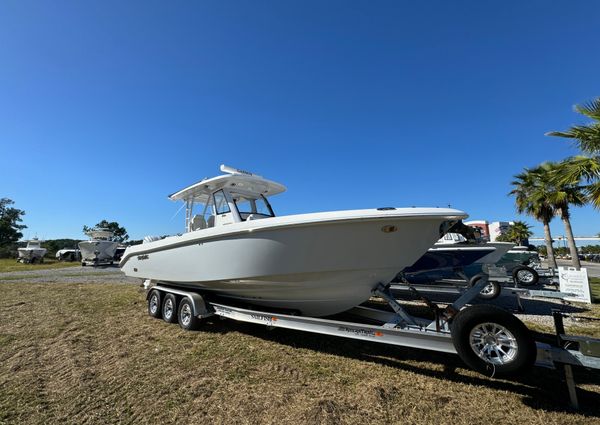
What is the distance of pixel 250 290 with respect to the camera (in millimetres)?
5035

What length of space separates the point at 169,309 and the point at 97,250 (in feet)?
77.2

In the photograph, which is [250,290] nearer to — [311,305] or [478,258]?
[311,305]

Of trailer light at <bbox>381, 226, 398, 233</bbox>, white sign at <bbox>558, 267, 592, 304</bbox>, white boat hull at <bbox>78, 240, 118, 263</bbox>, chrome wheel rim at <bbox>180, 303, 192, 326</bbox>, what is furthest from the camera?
white boat hull at <bbox>78, 240, 118, 263</bbox>

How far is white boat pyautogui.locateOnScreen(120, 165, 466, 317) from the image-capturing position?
12.3 ft

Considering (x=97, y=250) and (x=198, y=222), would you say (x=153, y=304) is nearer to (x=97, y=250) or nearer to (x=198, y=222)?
(x=198, y=222)

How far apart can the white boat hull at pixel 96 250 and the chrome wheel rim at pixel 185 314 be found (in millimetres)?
24019

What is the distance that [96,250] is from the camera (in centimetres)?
2514

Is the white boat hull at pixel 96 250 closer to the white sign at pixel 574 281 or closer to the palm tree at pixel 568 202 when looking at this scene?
the white sign at pixel 574 281

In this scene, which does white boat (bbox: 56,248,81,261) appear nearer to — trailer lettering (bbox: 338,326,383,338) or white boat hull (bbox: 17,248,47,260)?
white boat hull (bbox: 17,248,47,260)

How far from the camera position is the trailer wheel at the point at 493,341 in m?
2.81

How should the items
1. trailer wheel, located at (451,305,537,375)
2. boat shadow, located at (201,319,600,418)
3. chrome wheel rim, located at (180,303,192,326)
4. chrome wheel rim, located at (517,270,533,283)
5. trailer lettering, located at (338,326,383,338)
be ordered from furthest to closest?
chrome wheel rim, located at (517,270,533,283)
chrome wheel rim, located at (180,303,192,326)
trailer lettering, located at (338,326,383,338)
boat shadow, located at (201,319,600,418)
trailer wheel, located at (451,305,537,375)

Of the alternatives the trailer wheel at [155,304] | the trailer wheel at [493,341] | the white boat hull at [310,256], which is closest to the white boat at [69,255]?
the trailer wheel at [155,304]

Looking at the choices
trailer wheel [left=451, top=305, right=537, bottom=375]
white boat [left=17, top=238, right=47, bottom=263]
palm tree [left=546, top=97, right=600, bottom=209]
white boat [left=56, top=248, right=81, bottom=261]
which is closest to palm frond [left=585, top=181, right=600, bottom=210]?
palm tree [left=546, top=97, right=600, bottom=209]

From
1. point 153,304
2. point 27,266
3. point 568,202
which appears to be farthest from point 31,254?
point 568,202
